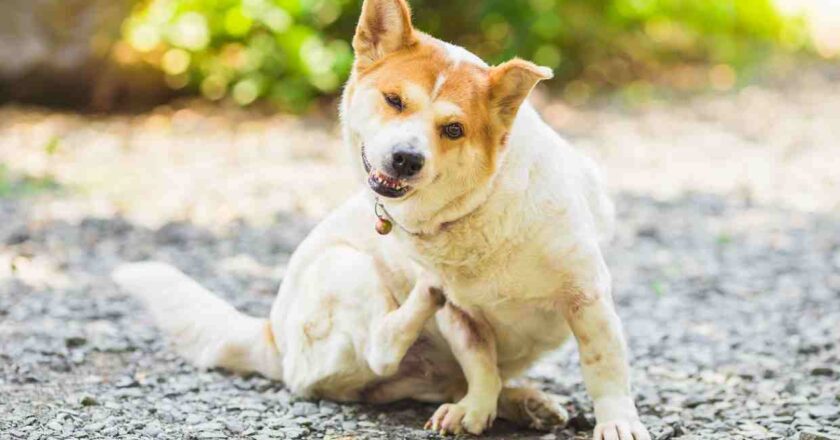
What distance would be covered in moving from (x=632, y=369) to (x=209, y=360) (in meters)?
1.65

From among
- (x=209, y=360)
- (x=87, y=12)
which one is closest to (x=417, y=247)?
(x=209, y=360)

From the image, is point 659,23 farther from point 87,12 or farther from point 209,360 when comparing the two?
point 209,360

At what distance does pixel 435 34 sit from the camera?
10164 mm

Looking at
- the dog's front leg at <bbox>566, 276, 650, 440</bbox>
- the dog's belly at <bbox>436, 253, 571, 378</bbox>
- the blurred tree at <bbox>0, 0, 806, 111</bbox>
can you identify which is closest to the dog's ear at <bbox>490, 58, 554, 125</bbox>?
the dog's belly at <bbox>436, 253, 571, 378</bbox>

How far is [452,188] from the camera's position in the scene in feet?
10.8

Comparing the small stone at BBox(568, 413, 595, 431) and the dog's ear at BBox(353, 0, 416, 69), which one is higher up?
the dog's ear at BBox(353, 0, 416, 69)

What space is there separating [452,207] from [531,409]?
2.79 feet

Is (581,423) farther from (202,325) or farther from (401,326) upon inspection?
(202,325)

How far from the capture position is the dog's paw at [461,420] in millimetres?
3604

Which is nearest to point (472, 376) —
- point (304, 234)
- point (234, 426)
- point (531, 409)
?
point (531, 409)

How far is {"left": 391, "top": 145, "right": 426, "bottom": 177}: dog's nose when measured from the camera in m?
3.11

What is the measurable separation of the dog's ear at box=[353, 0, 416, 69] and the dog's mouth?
411mm

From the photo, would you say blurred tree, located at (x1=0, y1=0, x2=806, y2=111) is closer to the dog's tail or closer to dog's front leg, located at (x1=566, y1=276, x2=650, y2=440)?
the dog's tail

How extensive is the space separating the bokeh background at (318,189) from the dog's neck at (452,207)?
2.29 feet
